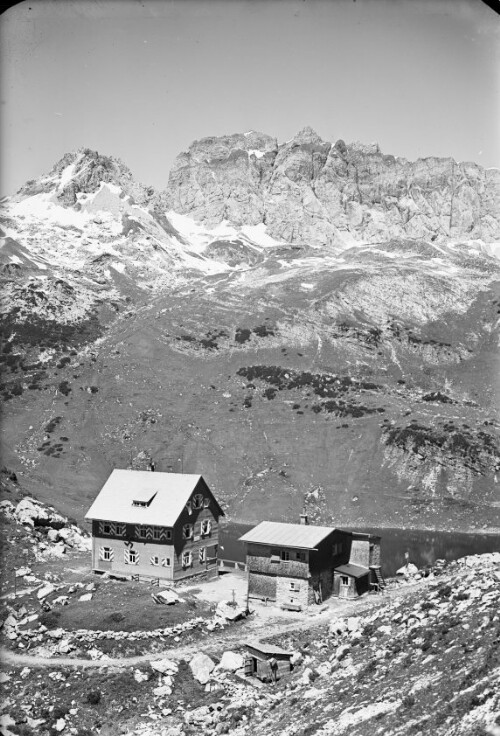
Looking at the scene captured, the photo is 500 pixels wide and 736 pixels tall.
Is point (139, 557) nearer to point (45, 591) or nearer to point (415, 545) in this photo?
point (45, 591)

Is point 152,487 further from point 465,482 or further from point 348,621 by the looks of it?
point 465,482

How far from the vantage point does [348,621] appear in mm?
44719

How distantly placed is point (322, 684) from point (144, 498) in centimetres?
2826

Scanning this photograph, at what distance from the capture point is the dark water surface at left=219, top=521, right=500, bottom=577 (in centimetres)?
8475

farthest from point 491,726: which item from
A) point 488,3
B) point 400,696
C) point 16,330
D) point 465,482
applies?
point 16,330

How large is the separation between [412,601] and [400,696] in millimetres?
14491

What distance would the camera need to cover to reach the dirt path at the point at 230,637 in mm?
41812

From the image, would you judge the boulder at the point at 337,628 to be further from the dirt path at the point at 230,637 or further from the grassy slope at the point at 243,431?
the grassy slope at the point at 243,431

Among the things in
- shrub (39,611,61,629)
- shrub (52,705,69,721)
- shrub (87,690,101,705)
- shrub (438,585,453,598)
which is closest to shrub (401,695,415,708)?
shrub (438,585,453,598)

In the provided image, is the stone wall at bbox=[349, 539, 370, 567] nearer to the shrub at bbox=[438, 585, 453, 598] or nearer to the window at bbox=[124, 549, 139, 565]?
the window at bbox=[124, 549, 139, 565]

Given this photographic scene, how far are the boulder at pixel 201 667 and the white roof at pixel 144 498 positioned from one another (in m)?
17.5

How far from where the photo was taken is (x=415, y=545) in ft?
330

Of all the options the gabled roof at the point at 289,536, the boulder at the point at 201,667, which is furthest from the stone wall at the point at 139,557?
the boulder at the point at 201,667

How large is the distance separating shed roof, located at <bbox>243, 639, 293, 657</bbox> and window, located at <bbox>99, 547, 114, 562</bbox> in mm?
18717
